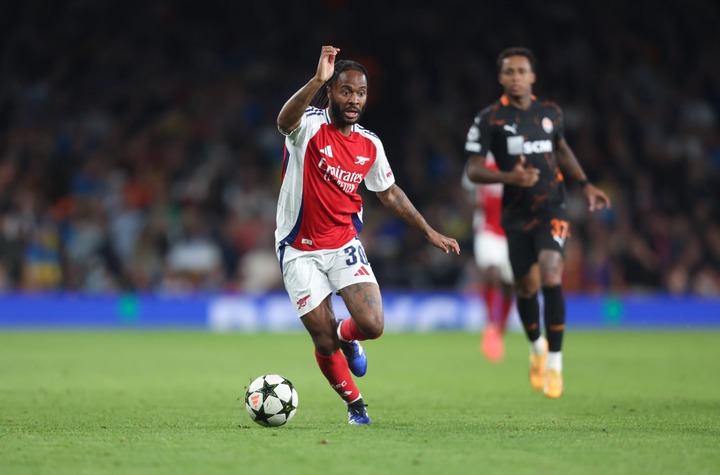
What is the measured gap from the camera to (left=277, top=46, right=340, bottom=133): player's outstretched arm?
6598 mm

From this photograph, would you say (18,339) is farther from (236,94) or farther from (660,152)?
(660,152)

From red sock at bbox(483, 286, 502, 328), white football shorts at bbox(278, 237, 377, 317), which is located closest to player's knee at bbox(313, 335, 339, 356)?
white football shorts at bbox(278, 237, 377, 317)

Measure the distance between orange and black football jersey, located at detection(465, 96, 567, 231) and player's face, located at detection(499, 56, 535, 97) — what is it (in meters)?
0.15

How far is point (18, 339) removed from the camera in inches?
661

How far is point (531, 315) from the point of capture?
9945 mm

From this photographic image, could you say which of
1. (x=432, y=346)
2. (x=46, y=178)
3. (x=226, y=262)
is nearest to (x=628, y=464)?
(x=432, y=346)

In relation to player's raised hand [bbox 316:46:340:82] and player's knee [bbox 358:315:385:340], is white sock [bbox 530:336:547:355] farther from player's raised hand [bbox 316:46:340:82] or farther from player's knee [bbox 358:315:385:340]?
player's raised hand [bbox 316:46:340:82]

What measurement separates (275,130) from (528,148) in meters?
13.4

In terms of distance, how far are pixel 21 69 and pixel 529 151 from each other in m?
16.3

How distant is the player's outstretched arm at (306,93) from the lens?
21.6 feet

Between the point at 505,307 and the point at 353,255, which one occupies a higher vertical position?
the point at 505,307

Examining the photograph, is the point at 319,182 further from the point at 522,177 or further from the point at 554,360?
the point at 554,360

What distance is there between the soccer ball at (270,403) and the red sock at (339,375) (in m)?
0.32

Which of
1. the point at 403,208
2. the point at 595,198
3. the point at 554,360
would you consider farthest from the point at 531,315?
the point at 403,208
